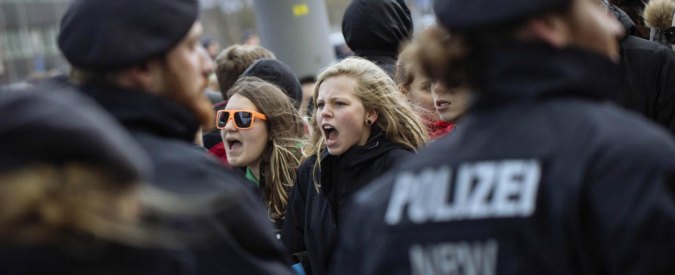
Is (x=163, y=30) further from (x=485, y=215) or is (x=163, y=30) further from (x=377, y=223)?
(x=485, y=215)

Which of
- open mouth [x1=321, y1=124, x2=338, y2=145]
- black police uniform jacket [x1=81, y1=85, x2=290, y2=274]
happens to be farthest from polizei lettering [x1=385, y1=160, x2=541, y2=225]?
open mouth [x1=321, y1=124, x2=338, y2=145]

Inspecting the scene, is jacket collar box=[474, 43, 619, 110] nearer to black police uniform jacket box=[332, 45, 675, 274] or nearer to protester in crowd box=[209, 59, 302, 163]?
black police uniform jacket box=[332, 45, 675, 274]

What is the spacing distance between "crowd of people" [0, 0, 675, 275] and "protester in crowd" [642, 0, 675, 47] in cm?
352

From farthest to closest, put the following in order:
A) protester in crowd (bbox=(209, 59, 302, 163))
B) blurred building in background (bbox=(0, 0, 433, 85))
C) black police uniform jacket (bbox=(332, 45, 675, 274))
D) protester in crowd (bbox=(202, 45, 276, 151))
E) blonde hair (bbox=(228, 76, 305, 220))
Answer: blurred building in background (bbox=(0, 0, 433, 85)), protester in crowd (bbox=(202, 45, 276, 151)), protester in crowd (bbox=(209, 59, 302, 163)), blonde hair (bbox=(228, 76, 305, 220)), black police uniform jacket (bbox=(332, 45, 675, 274))

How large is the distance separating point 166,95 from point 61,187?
91cm

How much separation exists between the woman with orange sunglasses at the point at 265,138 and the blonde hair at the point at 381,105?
1.36ft

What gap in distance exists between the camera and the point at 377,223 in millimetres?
2795

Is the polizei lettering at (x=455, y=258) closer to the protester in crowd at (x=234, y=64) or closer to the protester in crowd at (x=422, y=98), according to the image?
the protester in crowd at (x=422, y=98)

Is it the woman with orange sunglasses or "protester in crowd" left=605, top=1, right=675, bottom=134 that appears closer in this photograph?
"protester in crowd" left=605, top=1, right=675, bottom=134

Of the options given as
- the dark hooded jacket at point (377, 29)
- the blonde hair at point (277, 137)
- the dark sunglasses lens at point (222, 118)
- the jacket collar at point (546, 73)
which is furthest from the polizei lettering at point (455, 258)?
the dark hooded jacket at point (377, 29)

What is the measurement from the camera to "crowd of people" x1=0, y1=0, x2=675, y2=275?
2346 mm

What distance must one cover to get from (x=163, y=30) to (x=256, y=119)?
330 cm

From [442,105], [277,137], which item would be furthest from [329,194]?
[277,137]

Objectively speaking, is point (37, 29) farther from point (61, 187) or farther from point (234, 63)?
point (61, 187)
